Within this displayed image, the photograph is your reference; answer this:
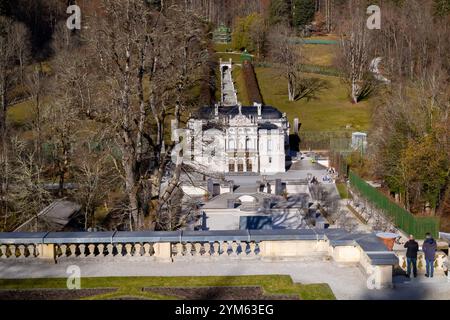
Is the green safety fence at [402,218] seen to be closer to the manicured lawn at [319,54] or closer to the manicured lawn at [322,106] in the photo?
the manicured lawn at [322,106]

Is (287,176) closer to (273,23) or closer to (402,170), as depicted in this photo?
(402,170)

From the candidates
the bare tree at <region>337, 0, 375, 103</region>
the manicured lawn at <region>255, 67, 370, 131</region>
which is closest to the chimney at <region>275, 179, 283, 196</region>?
the manicured lawn at <region>255, 67, 370, 131</region>

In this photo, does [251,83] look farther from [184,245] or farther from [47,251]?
[47,251]

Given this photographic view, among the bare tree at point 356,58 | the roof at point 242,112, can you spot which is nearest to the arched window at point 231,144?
the roof at point 242,112

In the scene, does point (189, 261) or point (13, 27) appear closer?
point (189, 261)

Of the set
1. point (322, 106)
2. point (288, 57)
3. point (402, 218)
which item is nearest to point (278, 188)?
point (402, 218)
